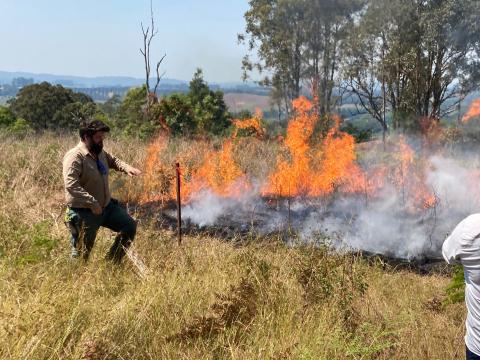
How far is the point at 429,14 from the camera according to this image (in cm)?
1805

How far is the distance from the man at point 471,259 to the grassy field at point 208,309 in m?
0.55

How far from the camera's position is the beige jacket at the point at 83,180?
449 centimetres

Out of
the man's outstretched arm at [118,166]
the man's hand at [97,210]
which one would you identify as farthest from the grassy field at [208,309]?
the man's outstretched arm at [118,166]

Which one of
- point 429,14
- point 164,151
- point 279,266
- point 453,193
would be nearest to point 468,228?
point 279,266

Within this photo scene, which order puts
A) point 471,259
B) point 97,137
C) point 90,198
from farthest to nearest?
point 97,137
point 90,198
point 471,259

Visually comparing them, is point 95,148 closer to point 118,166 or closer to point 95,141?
point 95,141

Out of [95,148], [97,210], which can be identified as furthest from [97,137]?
[97,210]

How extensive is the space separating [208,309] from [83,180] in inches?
84.8

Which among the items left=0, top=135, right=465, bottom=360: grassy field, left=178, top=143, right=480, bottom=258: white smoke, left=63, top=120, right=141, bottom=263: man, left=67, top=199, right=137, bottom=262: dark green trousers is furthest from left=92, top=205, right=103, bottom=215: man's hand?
left=178, top=143, right=480, bottom=258: white smoke

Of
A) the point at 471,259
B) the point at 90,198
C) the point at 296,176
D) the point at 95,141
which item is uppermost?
the point at 95,141

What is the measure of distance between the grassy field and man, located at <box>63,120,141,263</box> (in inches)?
9.4

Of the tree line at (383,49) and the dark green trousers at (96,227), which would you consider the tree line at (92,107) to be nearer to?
the tree line at (383,49)

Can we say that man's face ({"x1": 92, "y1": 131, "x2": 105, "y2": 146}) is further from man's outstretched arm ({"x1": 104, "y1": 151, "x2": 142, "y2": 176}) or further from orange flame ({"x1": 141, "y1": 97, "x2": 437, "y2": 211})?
orange flame ({"x1": 141, "y1": 97, "x2": 437, "y2": 211})

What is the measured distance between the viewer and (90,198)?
448 centimetres
